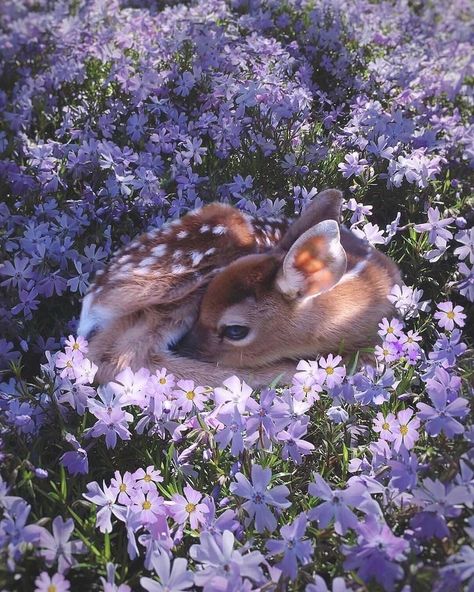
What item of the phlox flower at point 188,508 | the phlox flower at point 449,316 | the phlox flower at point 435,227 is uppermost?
the phlox flower at point 435,227

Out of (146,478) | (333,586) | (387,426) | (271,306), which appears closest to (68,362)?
(146,478)

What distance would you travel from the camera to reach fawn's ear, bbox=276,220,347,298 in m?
3.18

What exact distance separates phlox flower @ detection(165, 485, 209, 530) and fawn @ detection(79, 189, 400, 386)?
109 centimetres

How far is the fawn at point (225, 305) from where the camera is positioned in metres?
3.46

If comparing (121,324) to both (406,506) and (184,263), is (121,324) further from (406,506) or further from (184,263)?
(406,506)

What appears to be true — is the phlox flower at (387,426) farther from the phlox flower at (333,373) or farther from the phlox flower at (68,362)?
the phlox flower at (68,362)

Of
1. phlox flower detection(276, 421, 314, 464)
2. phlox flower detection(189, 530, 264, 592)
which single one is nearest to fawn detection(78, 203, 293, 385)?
phlox flower detection(276, 421, 314, 464)

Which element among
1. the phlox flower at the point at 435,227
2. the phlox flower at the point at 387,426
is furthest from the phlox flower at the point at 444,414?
the phlox flower at the point at 435,227

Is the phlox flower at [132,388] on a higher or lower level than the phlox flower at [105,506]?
higher

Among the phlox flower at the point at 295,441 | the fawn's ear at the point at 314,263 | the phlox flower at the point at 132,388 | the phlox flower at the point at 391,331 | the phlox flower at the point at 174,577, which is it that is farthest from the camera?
the fawn's ear at the point at 314,263

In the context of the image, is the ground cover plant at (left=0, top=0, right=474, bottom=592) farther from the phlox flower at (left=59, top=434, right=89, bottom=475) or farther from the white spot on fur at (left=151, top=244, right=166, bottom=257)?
the white spot on fur at (left=151, top=244, right=166, bottom=257)

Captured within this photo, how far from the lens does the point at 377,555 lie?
1.91m

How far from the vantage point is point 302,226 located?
3.59 meters

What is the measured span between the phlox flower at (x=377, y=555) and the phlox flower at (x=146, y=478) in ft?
2.56
